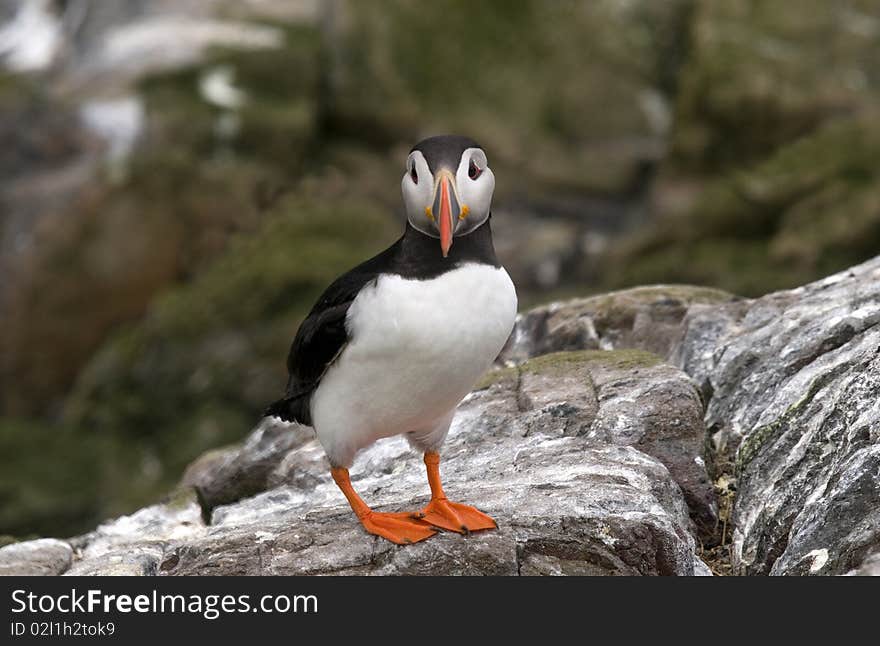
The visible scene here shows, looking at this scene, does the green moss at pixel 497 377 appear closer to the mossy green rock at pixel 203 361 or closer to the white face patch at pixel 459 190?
the white face patch at pixel 459 190

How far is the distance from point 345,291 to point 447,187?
0.99 m

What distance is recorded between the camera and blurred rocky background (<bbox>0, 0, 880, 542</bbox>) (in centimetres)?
1711

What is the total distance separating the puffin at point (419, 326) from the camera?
6.14 m

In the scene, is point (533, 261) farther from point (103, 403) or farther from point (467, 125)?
point (103, 403)

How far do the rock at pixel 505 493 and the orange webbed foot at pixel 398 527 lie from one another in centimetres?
6

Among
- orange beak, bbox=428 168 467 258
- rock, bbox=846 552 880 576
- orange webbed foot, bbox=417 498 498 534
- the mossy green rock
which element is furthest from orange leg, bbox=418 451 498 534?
the mossy green rock

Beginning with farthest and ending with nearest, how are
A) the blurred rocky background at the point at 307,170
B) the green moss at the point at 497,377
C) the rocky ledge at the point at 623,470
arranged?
the blurred rocky background at the point at 307,170
the green moss at the point at 497,377
the rocky ledge at the point at 623,470

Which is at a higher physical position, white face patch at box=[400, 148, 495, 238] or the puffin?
white face patch at box=[400, 148, 495, 238]

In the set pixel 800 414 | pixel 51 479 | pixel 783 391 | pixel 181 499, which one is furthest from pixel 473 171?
pixel 51 479

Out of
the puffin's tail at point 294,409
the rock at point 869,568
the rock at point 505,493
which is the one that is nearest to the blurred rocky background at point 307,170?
the rock at point 505,493

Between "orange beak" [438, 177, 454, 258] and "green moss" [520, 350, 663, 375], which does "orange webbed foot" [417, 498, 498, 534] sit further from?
"green moss" [520, 350, 663, 375]

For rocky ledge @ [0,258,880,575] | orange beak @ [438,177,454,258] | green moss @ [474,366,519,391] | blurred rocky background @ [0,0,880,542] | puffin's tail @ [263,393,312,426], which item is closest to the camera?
orange beak @ [438,177,454,258]

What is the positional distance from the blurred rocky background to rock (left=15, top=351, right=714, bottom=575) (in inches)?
264

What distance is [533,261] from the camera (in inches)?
787
